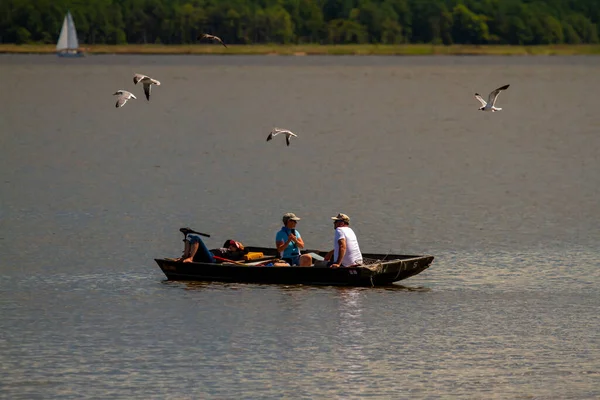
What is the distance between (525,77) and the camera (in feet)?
553

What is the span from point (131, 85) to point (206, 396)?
389 ft

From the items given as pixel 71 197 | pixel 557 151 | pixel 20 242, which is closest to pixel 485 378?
pixel 20 242

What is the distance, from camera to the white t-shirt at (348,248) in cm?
2778

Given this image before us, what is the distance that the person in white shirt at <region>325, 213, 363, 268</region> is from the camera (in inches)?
1094

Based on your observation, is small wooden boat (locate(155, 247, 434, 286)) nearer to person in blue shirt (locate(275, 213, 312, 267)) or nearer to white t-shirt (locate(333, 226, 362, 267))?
white t-shirt (locate(333, 226, 362, 267))

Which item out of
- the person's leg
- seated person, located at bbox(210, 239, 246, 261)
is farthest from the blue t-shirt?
seated person, located at bbox(210, 239, 246, 261)

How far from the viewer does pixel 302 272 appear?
92.7 feet

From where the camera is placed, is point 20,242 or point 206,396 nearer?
point 206,396

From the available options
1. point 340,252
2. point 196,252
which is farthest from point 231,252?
point 340,252

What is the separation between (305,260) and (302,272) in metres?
0.41

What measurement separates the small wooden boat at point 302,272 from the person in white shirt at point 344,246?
172 millimetres

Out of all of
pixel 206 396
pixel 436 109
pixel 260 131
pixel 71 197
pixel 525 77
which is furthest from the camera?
pixel 525 77

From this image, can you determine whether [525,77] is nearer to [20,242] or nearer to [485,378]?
[20,242]

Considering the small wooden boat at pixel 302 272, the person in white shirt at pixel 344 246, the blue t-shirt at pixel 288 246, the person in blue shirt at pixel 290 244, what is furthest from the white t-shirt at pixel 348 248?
the blue t-shirt at pixel 288 246
